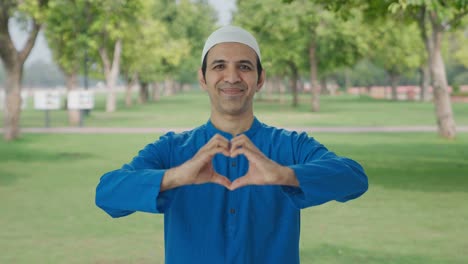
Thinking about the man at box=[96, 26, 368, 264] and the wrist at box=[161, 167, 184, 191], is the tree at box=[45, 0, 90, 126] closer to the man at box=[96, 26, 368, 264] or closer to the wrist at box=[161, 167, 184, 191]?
the man at box=[96, 26, 368, 264]

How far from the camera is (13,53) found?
76.9 feet

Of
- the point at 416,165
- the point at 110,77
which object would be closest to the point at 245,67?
the point at 416,165

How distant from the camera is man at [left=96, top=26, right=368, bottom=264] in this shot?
99.8 inches

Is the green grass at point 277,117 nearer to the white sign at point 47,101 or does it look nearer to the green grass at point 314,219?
the white sign at point 47,101

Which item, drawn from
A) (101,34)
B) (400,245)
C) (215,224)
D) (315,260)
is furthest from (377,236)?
(101,34)

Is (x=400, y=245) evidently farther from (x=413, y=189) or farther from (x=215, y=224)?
(x=215, y=224)

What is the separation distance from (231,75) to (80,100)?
2885cm

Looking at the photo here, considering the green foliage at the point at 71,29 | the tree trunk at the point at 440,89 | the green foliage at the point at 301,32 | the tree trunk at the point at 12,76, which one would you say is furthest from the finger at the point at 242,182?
the green foliage at the point at 301,32

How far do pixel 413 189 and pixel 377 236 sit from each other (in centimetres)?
396

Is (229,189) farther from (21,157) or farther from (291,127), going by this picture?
(291,127)

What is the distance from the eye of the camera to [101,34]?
149 feet

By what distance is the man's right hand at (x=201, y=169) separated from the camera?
93.4 inches

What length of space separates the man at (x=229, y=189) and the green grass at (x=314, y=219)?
5160 mm

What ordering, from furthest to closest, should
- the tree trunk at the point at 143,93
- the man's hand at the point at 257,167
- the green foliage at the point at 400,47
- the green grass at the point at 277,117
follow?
the tree trunk at the point at 143,93
the green foliage at the point at 400,47
the green grass at the point at 277,117
the man's hand at the point at 257,167
